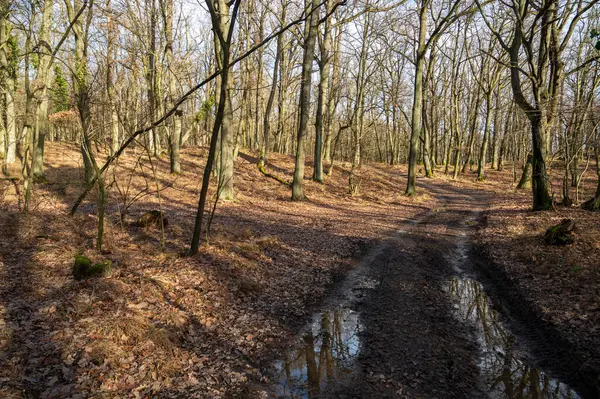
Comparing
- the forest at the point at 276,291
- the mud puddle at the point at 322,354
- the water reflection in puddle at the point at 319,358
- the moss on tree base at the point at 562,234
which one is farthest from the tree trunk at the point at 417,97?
the water reflection in puddle at the point at 319,358

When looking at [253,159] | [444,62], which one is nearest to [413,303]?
[253,159]

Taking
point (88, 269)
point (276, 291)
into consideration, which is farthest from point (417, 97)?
point (88, 269)

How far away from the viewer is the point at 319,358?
5.00 metres

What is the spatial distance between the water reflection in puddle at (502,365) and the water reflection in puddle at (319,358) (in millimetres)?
1779

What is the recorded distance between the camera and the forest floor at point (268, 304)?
14.1 ft

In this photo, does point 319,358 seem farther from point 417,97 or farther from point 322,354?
point 417,97

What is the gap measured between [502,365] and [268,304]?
3.71 metres

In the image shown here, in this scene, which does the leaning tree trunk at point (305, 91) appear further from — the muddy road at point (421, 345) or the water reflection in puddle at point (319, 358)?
the water reflection in puddle at point (319, 358)

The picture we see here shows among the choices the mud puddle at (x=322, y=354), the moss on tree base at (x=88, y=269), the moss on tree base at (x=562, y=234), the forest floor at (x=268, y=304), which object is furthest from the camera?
the moss on tree base at (x=562, y=234)

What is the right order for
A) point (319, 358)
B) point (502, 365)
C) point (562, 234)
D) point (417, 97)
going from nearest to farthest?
point (502, 365) < point (319, 358) < point (562, 234) < point (417, 97)

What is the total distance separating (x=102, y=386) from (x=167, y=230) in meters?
5.73

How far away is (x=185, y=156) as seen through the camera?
26.5 metres

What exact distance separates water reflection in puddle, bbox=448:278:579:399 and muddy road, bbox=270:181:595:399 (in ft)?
0.04

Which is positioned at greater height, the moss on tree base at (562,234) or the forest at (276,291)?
the moss on tree base at (562,234)
